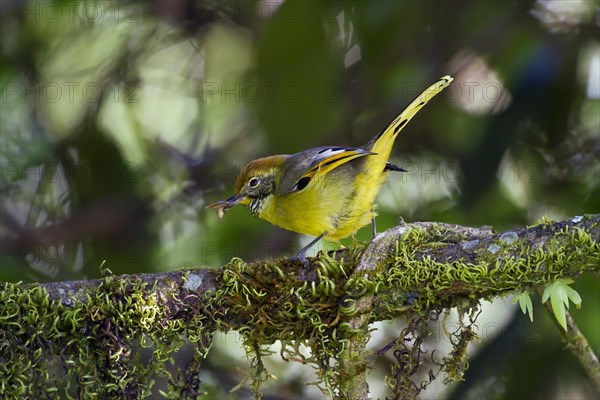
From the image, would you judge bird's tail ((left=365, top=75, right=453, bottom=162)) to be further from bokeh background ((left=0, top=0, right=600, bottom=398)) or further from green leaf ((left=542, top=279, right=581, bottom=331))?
green leaf ((left=542, top=279, right=581, bottom=331))

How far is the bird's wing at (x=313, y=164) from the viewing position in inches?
162

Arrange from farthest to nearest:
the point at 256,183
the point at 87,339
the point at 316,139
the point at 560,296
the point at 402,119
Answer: the point at 316,139
the point at 256,183
the point at 402,119
the point at 87,339
the point at 560,296

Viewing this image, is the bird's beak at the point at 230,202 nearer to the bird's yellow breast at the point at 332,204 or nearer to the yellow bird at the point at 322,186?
the yellow bird at the point at 322,186

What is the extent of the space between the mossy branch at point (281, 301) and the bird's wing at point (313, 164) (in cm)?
91

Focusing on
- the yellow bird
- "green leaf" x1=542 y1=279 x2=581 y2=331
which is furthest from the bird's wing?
A: "green leaf" x1=542 y1=279 x2=581 y2=331

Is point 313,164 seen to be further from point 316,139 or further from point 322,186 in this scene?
point 316,139

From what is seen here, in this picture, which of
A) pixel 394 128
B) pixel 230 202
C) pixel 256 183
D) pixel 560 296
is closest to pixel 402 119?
pixel 394 128

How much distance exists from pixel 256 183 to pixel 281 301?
1.21 meters

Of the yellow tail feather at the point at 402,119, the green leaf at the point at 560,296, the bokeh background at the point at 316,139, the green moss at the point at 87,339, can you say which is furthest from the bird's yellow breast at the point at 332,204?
the green leaf at the point at 560,296

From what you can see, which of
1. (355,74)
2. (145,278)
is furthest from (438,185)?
(145,278)

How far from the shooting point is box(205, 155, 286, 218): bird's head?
4.27 meters

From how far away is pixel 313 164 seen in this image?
13.8ft

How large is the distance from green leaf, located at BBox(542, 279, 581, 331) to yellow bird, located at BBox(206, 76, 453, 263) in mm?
1346

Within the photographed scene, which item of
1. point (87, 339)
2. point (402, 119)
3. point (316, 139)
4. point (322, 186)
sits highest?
point (402, 119)
